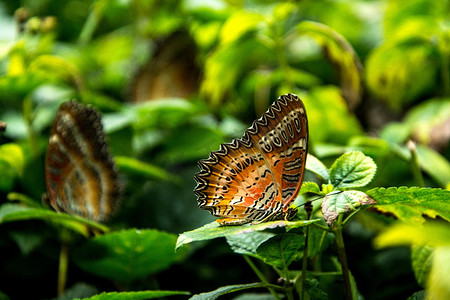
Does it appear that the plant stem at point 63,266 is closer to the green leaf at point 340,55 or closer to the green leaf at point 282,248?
the green leaf at point 282,248

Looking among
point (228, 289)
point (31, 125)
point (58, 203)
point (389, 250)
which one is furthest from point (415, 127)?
point (31, 125)

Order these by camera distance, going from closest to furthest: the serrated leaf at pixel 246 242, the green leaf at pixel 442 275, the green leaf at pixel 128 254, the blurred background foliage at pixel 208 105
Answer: the green leaf at pixel 442 275 → the serrated leaf at pixel 246 242 → the green leaf at pixel 128 254 → the blurred background foliage at pixel 208 105

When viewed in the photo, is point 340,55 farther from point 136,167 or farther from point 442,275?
point 442,275

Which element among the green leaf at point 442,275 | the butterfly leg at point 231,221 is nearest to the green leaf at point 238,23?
the butterfly leg at point 231,221

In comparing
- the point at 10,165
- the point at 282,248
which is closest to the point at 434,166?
the point at 282,248

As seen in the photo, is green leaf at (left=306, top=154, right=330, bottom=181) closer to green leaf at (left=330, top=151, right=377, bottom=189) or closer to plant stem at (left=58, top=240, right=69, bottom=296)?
green leaf at (left=330, top=151, right=377, bottom=189)

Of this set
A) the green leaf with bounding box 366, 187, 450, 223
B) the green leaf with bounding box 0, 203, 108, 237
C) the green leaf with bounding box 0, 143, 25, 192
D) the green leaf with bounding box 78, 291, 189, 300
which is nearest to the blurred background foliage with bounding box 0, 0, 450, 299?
the green leaf with bounding box 0, 143, 25, 192
